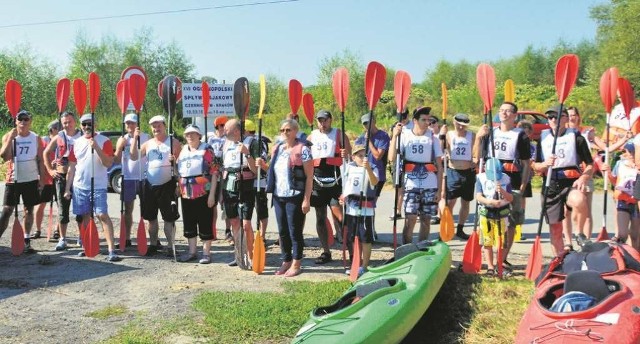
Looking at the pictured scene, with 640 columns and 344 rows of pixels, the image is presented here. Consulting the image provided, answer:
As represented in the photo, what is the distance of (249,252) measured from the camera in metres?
6.54

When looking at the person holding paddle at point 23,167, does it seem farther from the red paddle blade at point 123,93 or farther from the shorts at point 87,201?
the red paddle blade at point 123,93

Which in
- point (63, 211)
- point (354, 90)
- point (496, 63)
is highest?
point (496, 63)

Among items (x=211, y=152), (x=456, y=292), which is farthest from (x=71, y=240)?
(x=456, y=292)

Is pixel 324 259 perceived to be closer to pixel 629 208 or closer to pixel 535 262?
pixel 535 262

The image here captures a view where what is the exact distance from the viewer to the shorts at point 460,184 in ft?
25.5

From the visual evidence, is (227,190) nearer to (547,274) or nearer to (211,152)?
(211,152)

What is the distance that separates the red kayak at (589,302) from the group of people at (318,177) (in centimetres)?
161

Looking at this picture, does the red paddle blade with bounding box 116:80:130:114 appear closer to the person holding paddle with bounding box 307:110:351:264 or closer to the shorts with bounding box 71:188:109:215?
the shorts with bounding box 71:188:109:215

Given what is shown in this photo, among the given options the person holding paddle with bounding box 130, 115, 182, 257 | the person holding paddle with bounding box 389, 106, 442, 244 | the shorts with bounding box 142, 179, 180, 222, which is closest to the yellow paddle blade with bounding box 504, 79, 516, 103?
the person holding paddle with bounding box 389, 106, 442, 244

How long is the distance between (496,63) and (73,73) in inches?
1759

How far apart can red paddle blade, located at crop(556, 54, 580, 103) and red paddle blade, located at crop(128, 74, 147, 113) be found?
494 cm

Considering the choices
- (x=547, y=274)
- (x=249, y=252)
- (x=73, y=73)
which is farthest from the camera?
(x=73, y=73)

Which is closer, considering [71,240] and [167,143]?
[167,143]

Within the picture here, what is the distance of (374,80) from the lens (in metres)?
6.39
